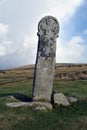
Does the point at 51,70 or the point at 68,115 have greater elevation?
the point at 51,70

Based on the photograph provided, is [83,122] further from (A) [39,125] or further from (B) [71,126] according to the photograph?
(A) [39,125]

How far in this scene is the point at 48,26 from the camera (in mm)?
27859

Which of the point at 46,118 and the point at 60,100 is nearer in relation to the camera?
the point at 46,118

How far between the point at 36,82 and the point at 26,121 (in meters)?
6.78

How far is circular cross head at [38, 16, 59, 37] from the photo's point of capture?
27781mm

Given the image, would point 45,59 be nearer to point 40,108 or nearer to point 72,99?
point 72,99

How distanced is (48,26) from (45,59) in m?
2.25

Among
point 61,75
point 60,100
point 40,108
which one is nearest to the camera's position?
point 40,108

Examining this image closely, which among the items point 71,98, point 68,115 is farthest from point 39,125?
point 71,98

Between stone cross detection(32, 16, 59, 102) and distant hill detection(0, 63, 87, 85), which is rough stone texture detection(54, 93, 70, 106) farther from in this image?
distant hill detection(0, 63, 87, 85)

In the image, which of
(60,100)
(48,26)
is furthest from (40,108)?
(48,26)

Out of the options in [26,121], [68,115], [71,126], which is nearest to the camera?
[71,126]

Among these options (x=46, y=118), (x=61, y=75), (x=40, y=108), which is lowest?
(x=46, y=118)

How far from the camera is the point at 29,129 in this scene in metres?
19.2
